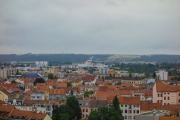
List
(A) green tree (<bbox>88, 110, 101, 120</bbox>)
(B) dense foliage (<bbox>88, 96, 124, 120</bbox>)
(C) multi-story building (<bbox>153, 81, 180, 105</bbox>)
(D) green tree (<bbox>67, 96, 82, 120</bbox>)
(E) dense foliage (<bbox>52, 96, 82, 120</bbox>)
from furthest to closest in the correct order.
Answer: (C) multi-story building (<bbox>153, 81, 180, 105</bbox>)
(D) green tree (<bbox>67, 96, 82, 120</bbox>)
(E) dense foliage (<bbox>52, 96, 82, 120</bbox>)
(B) dense foliage (<bbox>88, 96, 124, 120</bbox>)
(A) green tree (<bbox>88, 110, 101, 120</bbox>)

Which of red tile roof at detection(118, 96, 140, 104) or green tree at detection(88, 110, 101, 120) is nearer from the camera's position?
green tree at detection(88, 110, 101, 120)

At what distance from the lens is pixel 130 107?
33438 mm

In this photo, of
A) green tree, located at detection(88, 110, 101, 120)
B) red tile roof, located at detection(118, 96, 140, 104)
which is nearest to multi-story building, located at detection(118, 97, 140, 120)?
red tile roof, located at detection(118, 96, 140, 104)

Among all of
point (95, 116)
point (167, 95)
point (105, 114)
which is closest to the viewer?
point (95, 116)

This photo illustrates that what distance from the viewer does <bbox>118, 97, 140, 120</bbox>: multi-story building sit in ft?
108

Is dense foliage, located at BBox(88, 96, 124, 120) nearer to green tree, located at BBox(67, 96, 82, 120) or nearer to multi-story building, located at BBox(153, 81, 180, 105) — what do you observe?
green tree, located at BBox(67, 96, 82, 120)

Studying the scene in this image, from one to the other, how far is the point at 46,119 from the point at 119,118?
508 cm

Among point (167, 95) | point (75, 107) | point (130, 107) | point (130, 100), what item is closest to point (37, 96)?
point (75, 107)

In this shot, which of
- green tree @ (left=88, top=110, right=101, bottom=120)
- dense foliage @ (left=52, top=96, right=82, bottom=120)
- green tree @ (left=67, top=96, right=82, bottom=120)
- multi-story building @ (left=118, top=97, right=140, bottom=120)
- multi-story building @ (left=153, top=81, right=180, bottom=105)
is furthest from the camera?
multi-story building @ (left=153, top=81, right=180, bottom=105)

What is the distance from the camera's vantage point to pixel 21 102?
35156 millimetres

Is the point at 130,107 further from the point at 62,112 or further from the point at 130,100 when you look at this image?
the point at 62,112

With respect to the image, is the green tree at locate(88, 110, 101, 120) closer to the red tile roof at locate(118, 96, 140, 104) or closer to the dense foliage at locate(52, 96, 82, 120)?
the dense foliage at locate(52, 96, 82, 120)

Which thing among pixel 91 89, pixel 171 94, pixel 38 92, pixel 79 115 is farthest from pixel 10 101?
pixel 91 89

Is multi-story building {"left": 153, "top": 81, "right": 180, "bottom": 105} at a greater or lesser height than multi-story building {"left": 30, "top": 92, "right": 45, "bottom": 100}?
greater
